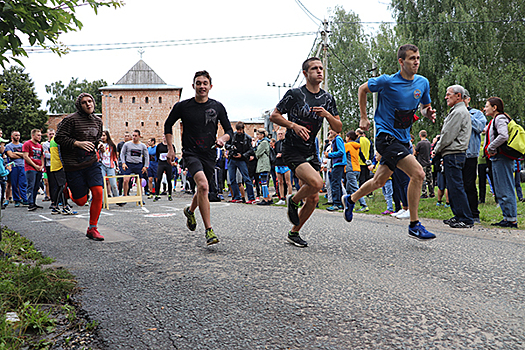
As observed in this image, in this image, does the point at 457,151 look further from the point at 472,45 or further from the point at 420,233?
the point at 472,45

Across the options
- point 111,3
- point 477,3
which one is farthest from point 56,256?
point 477,3

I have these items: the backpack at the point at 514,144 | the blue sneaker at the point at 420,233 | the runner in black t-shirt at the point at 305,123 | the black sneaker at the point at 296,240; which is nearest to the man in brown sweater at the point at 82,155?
the black sneaker at the point at 296,240

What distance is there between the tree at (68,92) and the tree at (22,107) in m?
22.3

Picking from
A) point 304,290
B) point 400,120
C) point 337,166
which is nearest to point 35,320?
point 304,290

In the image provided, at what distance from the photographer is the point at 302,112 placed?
5.32 metres

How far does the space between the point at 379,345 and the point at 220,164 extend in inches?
574

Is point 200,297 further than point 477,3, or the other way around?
point 477,3

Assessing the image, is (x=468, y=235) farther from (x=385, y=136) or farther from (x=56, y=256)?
(x=56, y=256)

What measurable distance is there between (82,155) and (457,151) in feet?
19.3

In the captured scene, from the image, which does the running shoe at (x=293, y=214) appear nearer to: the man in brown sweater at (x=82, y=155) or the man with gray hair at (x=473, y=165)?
the man in brown sweater at (x=82, y=155)

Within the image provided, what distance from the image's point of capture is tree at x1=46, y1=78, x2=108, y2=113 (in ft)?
272

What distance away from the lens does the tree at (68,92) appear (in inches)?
3268

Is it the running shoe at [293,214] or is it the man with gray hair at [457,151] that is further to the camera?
the man with gray hair at [457,151]

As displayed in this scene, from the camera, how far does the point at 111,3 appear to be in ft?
12.3
